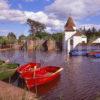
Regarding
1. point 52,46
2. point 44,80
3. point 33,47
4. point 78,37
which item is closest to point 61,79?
point 44,80

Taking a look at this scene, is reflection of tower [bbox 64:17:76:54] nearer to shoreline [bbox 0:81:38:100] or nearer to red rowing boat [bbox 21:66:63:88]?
red rowing boat [bbox 21:66:63:88]

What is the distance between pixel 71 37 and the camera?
319 ft

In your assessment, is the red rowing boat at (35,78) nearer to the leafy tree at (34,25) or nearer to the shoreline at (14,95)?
the shoreline at (14,95)

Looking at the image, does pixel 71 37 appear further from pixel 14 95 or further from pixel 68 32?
pixel 14 95

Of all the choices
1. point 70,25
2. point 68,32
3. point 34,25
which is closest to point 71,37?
point 68,32

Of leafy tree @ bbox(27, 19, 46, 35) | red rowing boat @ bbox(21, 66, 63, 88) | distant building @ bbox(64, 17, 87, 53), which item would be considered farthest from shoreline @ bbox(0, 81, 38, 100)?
leafy tree @ bbox(27, 19, 46, 35)

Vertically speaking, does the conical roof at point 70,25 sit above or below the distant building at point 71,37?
above

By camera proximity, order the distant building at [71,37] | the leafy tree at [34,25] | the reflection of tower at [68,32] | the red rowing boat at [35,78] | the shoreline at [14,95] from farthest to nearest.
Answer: the leafy tree at [34,25] < the reflection of tower at [68,32] < the distant building at [71,37] < the red rowing boat at [35,78] < the shoreline at [14,95]

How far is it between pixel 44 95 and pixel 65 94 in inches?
71.9

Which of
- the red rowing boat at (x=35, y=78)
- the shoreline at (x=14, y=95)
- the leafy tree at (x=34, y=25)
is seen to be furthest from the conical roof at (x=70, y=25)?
the shoreline at (x=14, y=95)

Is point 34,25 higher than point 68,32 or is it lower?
higher

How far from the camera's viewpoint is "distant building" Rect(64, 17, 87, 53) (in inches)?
3728

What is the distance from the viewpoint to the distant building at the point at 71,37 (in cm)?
9469

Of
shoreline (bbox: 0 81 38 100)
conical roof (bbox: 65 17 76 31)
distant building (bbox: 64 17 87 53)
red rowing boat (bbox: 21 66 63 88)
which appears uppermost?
conical roof (bbox: 65 17 76 31)
